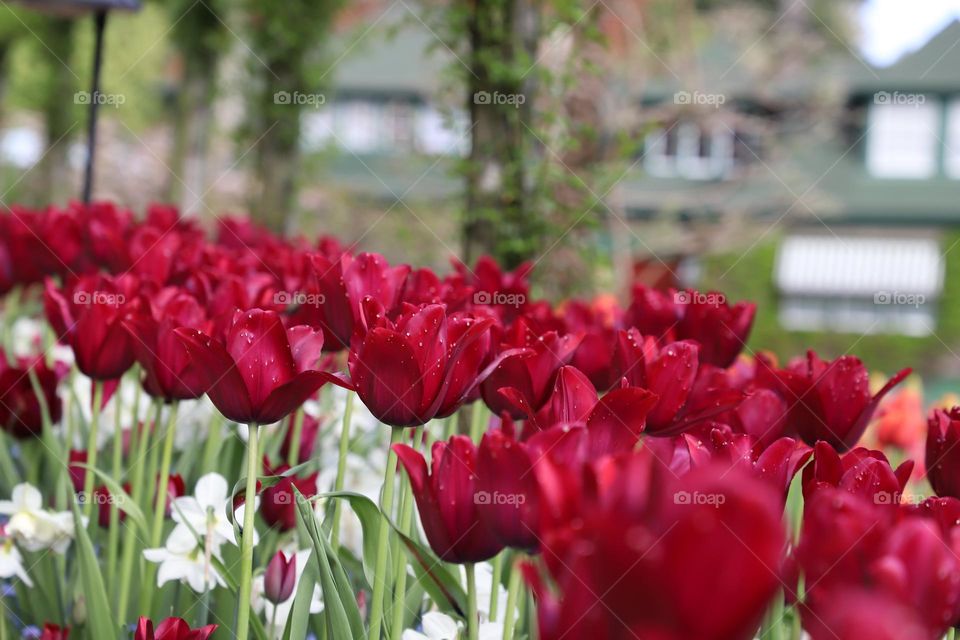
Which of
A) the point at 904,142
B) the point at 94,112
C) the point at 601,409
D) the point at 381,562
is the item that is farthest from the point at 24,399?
the point at 904,142

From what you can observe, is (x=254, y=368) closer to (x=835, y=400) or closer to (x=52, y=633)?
(x=52, y=633)

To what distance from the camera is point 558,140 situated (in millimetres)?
3977

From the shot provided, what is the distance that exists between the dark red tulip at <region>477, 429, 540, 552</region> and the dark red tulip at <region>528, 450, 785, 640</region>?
0.68 feet

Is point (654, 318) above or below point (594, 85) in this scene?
below

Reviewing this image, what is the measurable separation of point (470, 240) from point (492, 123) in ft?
1.28

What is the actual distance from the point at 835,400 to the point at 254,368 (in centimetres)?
70

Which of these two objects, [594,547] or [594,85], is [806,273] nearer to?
→ [594,85]

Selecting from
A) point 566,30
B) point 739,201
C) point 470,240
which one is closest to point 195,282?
point 470,240

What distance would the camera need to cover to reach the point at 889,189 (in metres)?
23.2

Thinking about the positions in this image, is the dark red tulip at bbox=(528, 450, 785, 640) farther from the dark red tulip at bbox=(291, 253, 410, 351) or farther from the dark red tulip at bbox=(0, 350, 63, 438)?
the dark red tulip at bbox=(0, 350, 63, 438)

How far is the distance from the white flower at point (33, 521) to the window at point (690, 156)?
71.4 feet

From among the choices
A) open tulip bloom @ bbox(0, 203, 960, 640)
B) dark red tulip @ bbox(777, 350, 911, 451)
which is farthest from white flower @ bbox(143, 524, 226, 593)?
dark red tulip @ bbox(777, 350, 911, 451)

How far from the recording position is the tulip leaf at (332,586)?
104 centimetres

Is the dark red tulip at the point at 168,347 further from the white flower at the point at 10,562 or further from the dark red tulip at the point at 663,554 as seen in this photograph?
the dark red tulip at the point at 663,554
